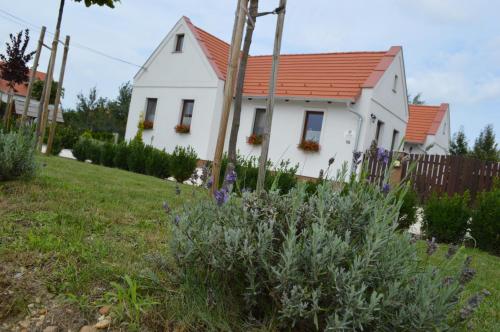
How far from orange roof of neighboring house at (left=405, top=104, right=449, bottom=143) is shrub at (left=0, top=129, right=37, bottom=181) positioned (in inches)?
798

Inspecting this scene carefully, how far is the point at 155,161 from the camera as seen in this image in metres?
11.5

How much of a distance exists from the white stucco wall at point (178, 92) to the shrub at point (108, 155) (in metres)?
3.16

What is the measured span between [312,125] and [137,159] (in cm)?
692

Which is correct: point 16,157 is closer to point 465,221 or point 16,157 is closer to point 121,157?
point 465,221

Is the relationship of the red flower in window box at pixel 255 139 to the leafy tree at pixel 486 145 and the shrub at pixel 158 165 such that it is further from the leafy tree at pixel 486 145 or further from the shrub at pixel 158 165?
the leafy tree at pixel 486 145

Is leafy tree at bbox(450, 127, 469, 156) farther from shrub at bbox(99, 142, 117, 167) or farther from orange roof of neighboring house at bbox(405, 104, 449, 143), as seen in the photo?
shrub at bbox(99, 142, 117, 167)

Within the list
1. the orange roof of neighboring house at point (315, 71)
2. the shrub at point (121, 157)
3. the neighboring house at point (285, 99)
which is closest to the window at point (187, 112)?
the neighboring house at point (285, 99)

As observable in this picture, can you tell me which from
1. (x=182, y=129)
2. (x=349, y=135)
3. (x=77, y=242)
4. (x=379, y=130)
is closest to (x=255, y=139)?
A: (x=182, y=129)

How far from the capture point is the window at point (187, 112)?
17883 millimetres

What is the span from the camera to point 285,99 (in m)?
15.9

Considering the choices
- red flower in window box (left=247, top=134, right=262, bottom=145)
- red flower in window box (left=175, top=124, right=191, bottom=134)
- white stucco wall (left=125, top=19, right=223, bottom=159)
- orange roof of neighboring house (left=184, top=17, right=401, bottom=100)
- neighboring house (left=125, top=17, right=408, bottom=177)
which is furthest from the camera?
red flower in window box (left=175, top=124, right=191, bottom=134)

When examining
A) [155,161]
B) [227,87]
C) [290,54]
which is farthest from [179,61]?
[227,87]

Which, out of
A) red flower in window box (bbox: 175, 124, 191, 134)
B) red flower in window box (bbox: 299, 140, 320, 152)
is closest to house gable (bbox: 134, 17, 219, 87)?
red flower in window box (bbox: 175, 124, 191, 134)

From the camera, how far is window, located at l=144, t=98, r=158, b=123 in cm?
1931
